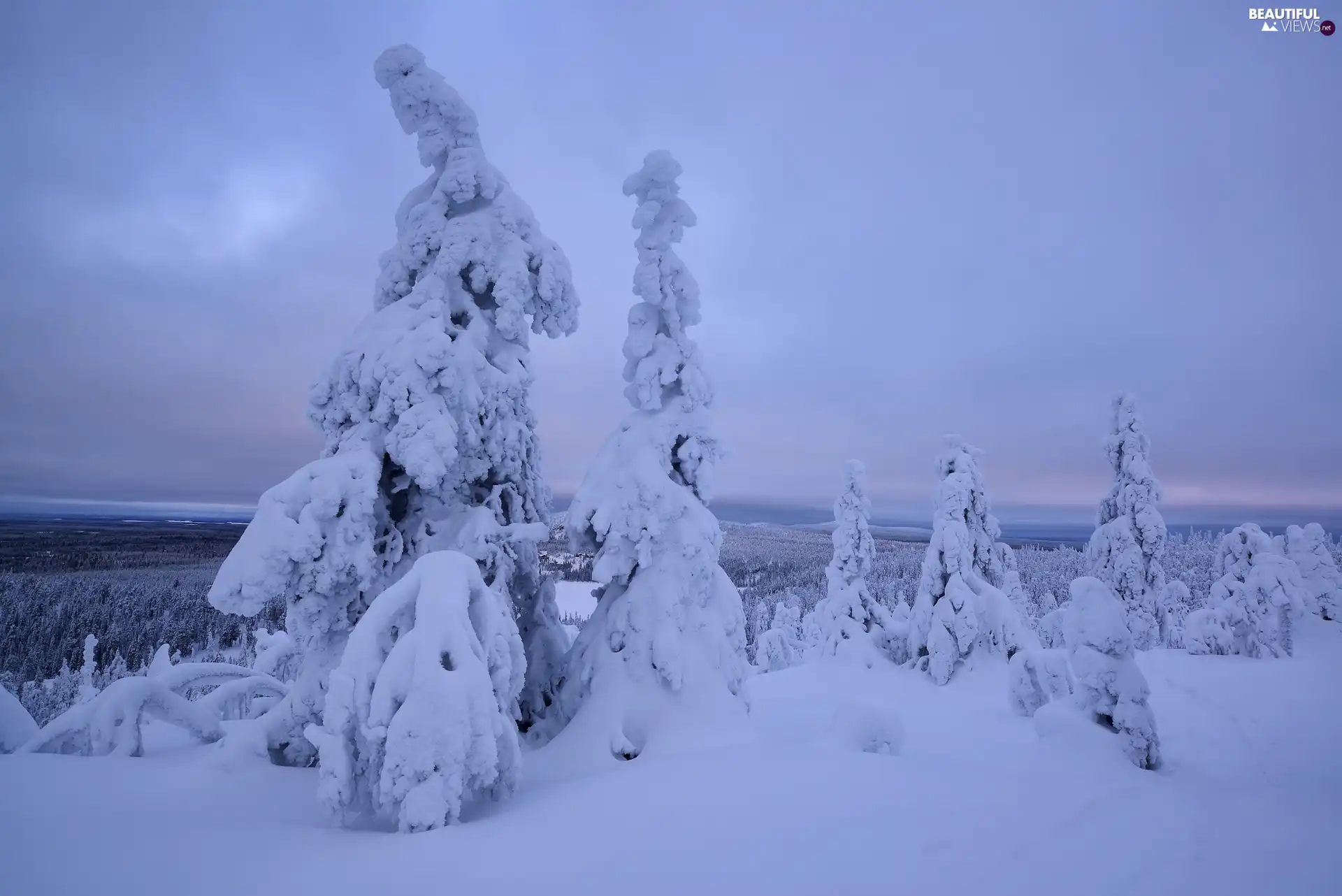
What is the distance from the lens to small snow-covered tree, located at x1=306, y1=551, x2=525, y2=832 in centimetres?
579

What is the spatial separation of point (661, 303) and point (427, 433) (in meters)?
5.33

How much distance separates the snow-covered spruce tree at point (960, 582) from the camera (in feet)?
74.3

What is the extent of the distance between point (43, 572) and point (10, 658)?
171 feet

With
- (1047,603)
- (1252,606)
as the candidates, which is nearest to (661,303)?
(1252,606)

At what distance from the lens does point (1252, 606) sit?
21.2 metres

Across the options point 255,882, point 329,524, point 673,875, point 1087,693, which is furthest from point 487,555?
point 1087,693

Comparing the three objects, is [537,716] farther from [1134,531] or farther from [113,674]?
[113,674]

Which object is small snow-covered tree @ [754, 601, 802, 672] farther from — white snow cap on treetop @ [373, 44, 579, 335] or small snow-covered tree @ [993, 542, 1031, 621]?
white snow cap on treetop @ [373, 44, 579, 335]

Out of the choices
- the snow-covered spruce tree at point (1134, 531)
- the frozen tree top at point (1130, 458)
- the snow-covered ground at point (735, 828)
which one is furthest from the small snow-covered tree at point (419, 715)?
the frozen tree top at point (1130, 458)

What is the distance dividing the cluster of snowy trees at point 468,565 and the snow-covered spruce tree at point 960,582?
41.8 feet

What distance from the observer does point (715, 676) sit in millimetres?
9805

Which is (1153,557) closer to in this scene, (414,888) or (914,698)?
(914,698)

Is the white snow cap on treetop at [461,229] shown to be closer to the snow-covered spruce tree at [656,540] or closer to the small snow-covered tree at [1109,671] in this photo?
the snow-covered spruce tree at [656,540]

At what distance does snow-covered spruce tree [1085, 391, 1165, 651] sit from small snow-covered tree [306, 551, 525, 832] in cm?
3046
